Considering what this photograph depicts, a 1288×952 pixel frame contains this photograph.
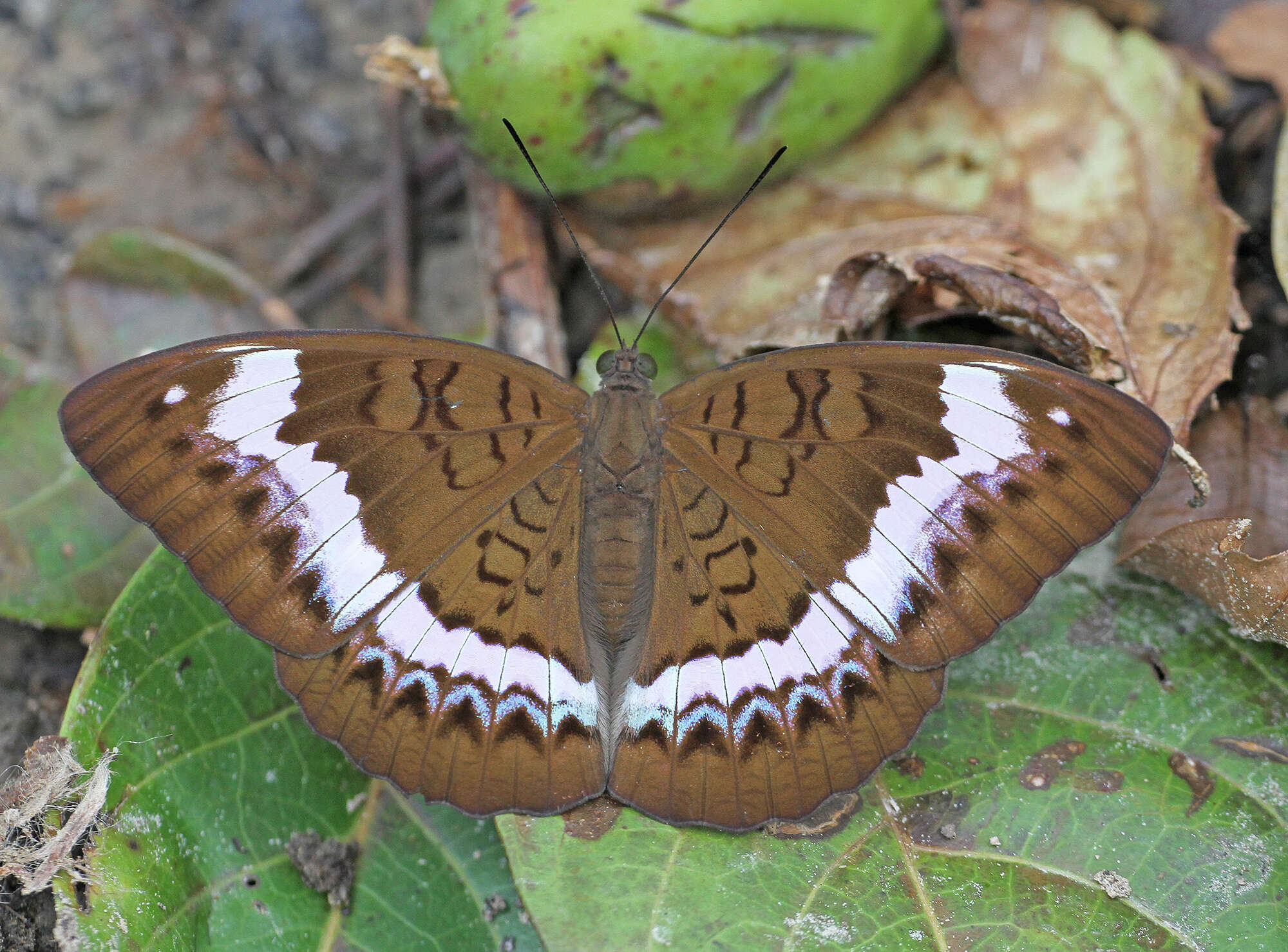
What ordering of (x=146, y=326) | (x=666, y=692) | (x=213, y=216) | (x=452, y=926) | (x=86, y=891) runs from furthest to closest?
(x=213, y=216)
(x=146, y=326)
(x=452, y=926)
(x=666, y=692)
(x=86, y=891)

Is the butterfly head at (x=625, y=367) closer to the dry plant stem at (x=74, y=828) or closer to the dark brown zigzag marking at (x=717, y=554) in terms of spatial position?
the dark brown zigzag marking at (x=717, y=554)

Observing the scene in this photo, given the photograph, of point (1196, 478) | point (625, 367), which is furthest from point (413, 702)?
point (1196, 478)

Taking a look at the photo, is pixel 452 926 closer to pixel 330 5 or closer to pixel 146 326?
pixel 146 326

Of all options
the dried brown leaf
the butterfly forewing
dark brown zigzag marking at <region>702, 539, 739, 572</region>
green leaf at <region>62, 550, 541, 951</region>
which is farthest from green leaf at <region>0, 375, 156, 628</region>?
the dried brown leaf

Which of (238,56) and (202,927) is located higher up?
(238,56)

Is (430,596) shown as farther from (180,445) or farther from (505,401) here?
(180,445)

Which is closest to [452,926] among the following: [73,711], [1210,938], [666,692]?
[666,692]
